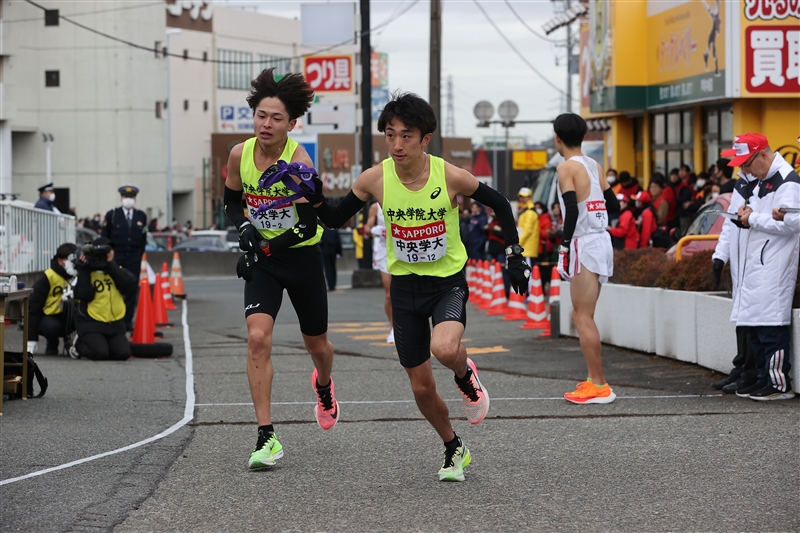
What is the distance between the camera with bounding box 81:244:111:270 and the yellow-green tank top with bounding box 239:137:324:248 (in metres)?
6.35

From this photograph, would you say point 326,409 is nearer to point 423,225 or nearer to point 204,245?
point 423,225

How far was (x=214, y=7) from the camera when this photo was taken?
3012 inches

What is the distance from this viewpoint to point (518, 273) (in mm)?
6324

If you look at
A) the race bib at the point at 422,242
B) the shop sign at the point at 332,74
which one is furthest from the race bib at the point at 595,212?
the shop sign at the point at 332,74

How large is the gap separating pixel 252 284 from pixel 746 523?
9.75ft

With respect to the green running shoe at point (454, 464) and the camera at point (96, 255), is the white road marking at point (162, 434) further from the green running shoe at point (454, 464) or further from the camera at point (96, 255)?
the green running shoe at point (454, 464)

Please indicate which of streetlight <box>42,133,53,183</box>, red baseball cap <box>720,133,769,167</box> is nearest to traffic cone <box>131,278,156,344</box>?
red baseball cap <box>720,133,769,167</box>

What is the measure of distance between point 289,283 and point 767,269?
12.3ft

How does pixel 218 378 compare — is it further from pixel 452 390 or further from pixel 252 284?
pixel 252 284

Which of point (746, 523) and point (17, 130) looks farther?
point (17, 130)

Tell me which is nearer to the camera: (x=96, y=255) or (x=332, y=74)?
(x=96, y=255)

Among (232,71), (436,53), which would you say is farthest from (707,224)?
(232,71)

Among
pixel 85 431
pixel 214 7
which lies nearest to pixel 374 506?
pixel 85 431

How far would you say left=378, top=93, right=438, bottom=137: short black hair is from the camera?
6188 mm
